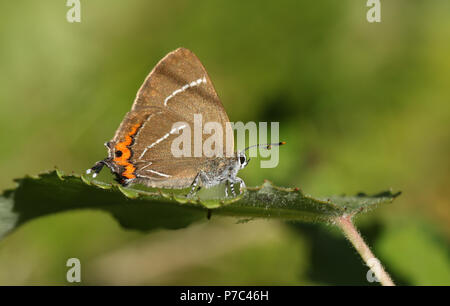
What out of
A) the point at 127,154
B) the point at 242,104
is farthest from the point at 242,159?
the point at 242,104

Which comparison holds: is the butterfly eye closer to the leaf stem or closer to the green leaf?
the green leaf

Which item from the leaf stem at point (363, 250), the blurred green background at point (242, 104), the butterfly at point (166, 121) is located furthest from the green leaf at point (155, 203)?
the blurred green background at point (242, 104)

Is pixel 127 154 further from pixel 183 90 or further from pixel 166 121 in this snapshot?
pixel 183 90

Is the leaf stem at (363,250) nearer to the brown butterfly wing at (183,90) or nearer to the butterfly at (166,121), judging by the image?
the butterfly at (166,121)

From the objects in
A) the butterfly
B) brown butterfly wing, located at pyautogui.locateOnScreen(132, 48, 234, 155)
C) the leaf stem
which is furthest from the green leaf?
brown butterfly wing, located at pyautogui.locateOnScreen(132, 48, 234, 155)

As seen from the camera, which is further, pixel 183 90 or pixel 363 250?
pixel 183 90
